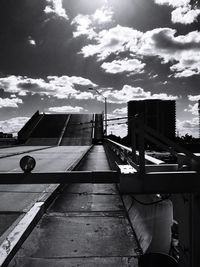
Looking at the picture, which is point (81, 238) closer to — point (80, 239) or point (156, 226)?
point (80, 239)

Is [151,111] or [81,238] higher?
[151,111]

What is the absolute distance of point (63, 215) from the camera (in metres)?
7.26

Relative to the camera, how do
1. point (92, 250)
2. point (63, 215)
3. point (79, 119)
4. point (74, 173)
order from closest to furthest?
1. point (74, 173)
2. point (92, 250)
3. point (63, 215)
4. point (79, 119)

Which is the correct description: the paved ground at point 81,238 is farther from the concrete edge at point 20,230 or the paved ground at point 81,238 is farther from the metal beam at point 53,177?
the metal beam at point 53,177

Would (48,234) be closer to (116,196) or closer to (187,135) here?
(116,196)

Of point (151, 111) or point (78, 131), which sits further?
point (78, 131)

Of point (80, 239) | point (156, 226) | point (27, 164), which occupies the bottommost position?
point (80, 239)

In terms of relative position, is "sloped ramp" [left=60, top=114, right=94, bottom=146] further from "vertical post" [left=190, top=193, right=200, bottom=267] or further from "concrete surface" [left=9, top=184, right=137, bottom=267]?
"vertical post" [left=190, top=193, right=200, bottom=267]

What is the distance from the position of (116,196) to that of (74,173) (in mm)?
5951

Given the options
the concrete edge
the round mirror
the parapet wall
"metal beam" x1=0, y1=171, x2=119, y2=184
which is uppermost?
the round mirror

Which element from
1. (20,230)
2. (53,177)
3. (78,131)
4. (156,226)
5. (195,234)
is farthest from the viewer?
(78,131)

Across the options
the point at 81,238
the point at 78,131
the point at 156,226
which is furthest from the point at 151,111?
the point at 78,131

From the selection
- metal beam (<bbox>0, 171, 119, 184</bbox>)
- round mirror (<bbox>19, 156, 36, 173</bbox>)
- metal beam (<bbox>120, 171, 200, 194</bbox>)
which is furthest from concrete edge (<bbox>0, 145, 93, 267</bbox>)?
metal beam (<bbox>120, 171, 200, 194</bbox>)

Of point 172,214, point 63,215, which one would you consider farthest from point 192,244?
point 63,215
